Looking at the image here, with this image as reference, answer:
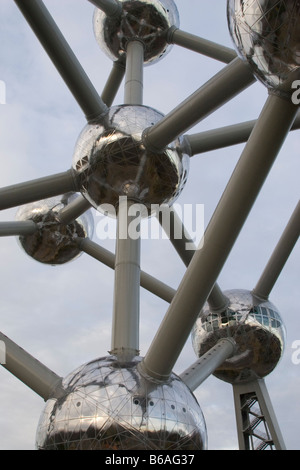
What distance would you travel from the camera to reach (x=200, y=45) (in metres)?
8.83

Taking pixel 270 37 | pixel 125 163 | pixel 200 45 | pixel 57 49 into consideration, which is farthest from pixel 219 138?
pixel 270 37

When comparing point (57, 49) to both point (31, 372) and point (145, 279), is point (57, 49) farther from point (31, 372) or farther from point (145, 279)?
point (145, 279)

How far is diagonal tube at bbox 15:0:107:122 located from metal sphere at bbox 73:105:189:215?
1.49 ft

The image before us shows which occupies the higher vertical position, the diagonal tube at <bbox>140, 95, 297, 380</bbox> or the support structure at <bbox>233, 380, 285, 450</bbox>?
the support structure at <bbox>233, 380, 285, 450</bbox>

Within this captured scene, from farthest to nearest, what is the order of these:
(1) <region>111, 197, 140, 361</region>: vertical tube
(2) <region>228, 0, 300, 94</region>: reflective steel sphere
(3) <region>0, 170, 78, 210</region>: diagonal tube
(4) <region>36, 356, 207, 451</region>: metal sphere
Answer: (3) <region>0, 170, 78, 210</region>: diagonal tube
(1) <region>111, 197, 140, 361</region>: vertical tube
(4) <region>36, 356, 207, 451</region>: metal sphere
(2) <region>228, 0, 300, 94</region>: reflective steel sphere

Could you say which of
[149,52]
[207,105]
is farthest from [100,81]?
[207,105]

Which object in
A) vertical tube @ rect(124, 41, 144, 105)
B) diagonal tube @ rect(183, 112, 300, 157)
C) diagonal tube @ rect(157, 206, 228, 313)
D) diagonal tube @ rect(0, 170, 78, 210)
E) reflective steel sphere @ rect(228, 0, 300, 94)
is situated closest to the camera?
reflective steel sphere @ rect(228, 0, 300, 94)

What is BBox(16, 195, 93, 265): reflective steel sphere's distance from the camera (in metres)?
9.52

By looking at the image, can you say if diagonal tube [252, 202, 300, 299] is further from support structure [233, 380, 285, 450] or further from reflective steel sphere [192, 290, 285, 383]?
support structure [233, 380, 285, 450]

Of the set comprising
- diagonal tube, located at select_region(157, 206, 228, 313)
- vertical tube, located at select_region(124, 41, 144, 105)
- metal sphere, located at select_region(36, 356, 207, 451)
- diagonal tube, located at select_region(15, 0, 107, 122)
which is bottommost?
metal sphere, located at select_region(36, 356, 207, 451)

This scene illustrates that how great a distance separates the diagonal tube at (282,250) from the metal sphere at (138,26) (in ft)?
12.5

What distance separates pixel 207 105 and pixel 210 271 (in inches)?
87.5

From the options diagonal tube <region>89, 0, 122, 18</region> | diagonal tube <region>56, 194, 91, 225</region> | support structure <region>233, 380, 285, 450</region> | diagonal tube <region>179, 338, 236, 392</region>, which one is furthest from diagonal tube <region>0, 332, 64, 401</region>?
support structure <region>233, 380, 285, 450</region>

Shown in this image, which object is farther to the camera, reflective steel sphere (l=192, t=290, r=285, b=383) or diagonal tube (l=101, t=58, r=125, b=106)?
diagonal tube (l=101, t=58, r=125, b=106)
